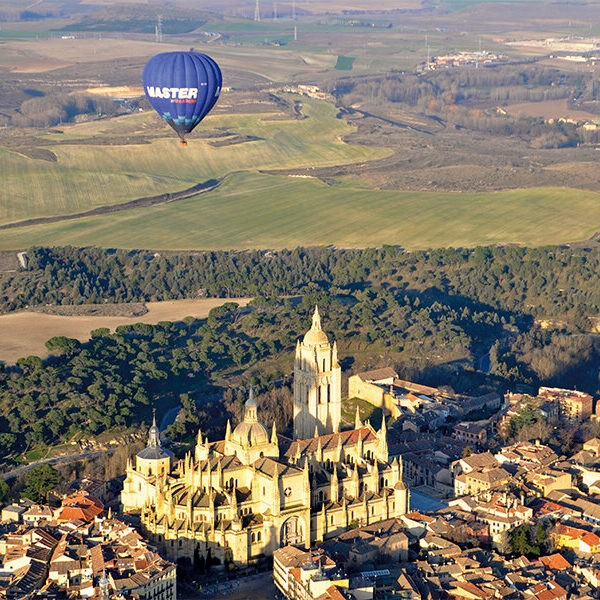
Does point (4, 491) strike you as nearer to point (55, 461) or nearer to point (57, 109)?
point (55, 461)

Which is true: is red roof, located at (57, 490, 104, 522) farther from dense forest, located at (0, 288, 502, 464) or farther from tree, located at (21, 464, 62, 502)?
dense forest, located at (0, 288, 502, 464)

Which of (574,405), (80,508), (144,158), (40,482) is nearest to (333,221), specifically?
(144,158)

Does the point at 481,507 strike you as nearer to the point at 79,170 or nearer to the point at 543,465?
the point at 543,465

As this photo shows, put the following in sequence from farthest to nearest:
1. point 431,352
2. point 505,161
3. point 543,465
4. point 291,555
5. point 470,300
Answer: point 505,161, point 470,300, point 431,352, point 543,465, point 291,555

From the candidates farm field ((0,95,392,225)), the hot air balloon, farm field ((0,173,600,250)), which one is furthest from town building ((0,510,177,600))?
farm field ((0,95,392,225))

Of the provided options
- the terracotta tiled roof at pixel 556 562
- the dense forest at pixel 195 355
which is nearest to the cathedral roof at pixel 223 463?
the dense forest at pixel 195 355

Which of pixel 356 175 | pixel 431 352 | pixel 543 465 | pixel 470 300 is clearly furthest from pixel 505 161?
pixel 543 465
